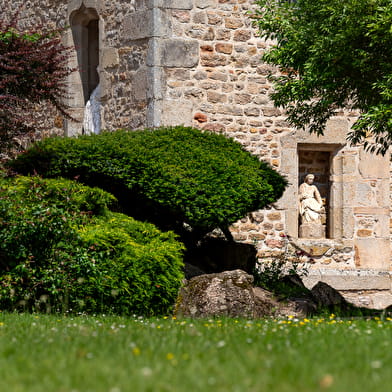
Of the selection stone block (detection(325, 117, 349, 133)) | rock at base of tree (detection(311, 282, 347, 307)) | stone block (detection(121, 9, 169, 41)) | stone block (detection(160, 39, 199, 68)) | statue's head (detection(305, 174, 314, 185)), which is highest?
stone block (detection(121, 9, 169, 41))

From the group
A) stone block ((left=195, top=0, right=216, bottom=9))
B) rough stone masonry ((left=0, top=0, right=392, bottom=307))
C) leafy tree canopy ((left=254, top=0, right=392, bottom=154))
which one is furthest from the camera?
stone block ((left=195, top=0, right=216, bottom=9))

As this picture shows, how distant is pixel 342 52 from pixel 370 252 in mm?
5740

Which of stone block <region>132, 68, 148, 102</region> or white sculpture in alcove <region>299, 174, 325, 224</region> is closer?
stone block <region>132, 68, 148, 102</region>

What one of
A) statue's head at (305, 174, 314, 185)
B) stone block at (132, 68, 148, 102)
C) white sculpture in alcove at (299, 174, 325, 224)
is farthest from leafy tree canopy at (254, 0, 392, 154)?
white sculpture in alcove at (299, 174, 325, 224)

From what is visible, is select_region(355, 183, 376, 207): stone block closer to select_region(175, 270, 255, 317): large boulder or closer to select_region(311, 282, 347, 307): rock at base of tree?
select_region(311, 282, 347, 307): rock at base of tree

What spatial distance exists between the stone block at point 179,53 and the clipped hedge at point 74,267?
447 cm

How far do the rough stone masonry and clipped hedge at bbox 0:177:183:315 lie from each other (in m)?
4.09

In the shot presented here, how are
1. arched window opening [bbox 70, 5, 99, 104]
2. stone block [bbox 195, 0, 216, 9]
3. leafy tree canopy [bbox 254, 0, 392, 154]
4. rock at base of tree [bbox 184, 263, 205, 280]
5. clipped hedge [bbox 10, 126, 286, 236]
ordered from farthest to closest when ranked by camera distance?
arched window opening [bbox 70, 5, 99, 104] → stone block [bbox 195, 0, 216, 9] → rock at base of tree [bbox 184, 263, 205, 280] → clipped hedge [bbox 10, 126, 286, 236] → leafy tree canopy [bbox 254, 0, 392, 154]

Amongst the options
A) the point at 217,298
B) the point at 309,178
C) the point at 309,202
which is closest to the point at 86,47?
the point at 309,178

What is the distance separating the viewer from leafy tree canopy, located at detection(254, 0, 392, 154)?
7.67 meters

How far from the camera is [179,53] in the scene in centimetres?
1167

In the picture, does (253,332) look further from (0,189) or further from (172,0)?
(172,0)

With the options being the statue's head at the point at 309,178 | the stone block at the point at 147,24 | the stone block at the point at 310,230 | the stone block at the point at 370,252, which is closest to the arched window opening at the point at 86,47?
the stone block at the point at 147,24

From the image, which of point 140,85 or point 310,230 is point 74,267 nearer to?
point 140,85
